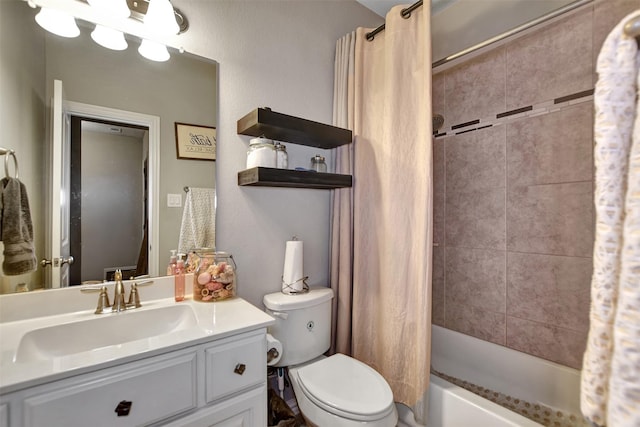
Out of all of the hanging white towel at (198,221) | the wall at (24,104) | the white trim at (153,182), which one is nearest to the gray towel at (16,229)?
the wall at (24,104)

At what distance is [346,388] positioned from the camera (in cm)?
120

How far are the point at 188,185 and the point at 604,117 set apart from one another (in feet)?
4.69

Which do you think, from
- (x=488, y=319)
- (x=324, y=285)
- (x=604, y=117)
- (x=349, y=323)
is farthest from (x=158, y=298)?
(x=488, y=319)

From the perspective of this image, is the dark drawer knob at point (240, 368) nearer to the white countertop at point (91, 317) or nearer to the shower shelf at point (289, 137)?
the white countertop at point (91, 317)

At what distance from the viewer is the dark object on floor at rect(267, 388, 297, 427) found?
135cm

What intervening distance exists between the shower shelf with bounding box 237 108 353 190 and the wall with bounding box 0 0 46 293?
29.1 inches

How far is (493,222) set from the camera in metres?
1.71

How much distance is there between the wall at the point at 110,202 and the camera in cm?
112

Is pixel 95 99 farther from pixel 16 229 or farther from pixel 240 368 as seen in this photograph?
pixel 240 368

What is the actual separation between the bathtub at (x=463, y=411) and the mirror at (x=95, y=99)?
53.3 inches

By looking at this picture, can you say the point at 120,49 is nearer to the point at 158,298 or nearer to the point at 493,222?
the point at 158,298

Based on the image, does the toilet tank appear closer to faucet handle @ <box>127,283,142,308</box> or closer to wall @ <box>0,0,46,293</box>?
faucet handle @ <box>127,283,142,308</box>

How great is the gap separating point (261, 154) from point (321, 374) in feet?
3.45

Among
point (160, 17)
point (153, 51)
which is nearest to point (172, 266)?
point (153, 51)
